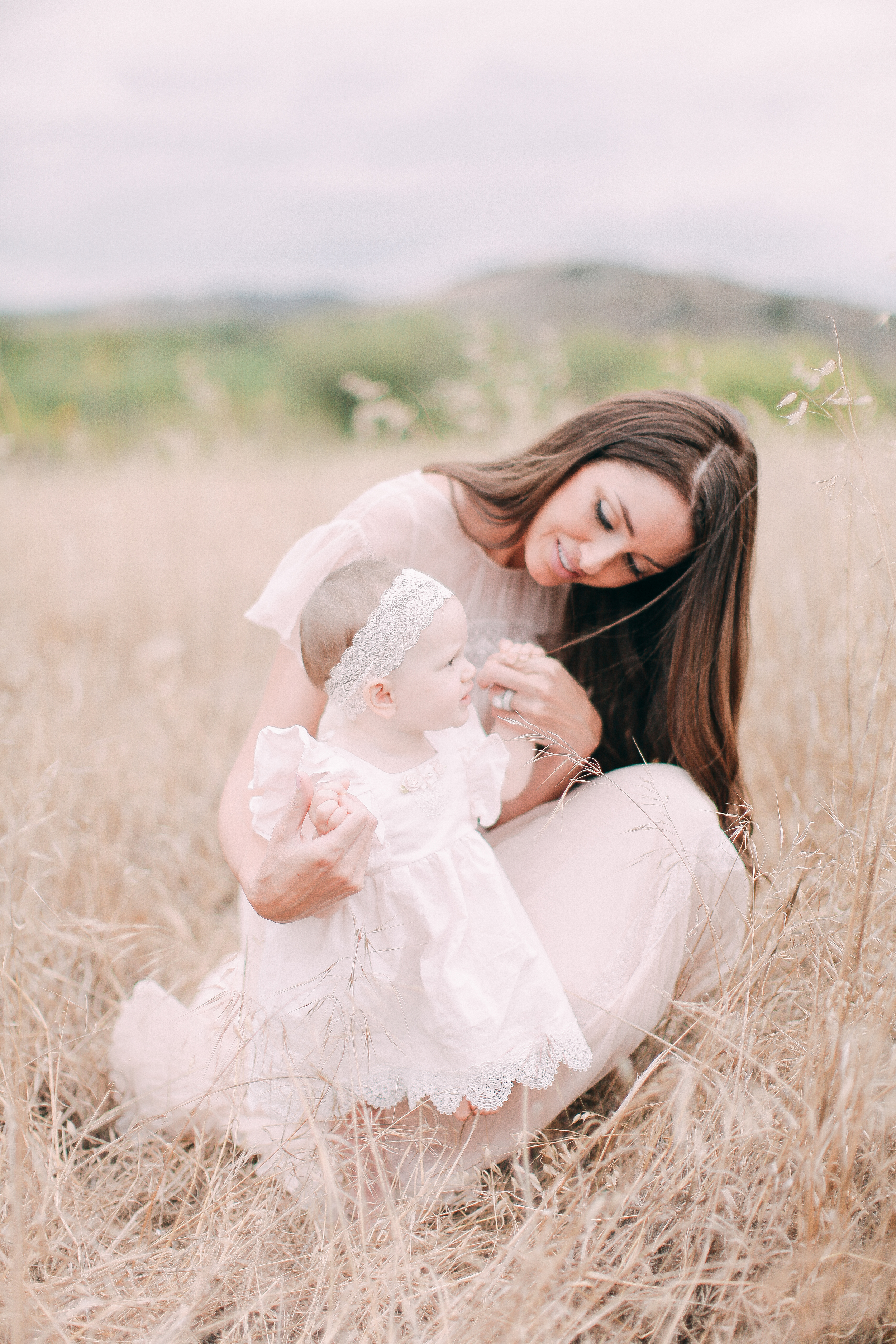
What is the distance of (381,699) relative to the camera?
4.61 ft

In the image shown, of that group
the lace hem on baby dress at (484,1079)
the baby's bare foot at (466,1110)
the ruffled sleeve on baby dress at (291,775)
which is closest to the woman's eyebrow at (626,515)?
the ruffled sleeve on baby dress at (291,775)

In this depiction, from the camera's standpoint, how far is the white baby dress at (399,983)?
1.37 metres

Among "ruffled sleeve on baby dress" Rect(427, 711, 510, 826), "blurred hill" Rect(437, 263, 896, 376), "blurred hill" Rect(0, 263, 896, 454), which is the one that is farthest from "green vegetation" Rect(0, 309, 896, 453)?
"ruffled sleeve on baby dress" Rect(427, 711, 510, 826)

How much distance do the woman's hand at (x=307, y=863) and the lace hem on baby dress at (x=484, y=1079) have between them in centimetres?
31

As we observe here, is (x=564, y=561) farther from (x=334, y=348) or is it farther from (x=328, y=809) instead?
(x=334, y=348)

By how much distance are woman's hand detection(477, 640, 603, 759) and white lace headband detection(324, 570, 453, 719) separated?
0.28 metres

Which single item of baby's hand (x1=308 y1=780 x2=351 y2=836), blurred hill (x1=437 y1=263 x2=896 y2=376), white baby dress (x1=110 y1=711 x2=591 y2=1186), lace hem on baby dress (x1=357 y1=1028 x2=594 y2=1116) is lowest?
lace hem on baby dress (x1=357 y1=1028 x2=594 y2=1116)

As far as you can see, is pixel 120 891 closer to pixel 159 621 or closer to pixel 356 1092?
pixel 356 1092

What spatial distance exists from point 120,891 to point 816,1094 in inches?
69.1

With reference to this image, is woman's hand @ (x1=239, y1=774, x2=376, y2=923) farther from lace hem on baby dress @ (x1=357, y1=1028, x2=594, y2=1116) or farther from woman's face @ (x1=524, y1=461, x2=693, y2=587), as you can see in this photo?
woman's face @ (x1=524, y1=461, x2=693, y2=587)

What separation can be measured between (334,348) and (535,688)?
1574cm

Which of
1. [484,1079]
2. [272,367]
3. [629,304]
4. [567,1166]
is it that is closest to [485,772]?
[484,1079]

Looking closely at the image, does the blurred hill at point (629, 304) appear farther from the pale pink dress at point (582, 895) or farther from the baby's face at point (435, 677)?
the baby's face at point (435, 677)

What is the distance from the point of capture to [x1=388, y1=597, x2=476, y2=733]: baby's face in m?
1.39
